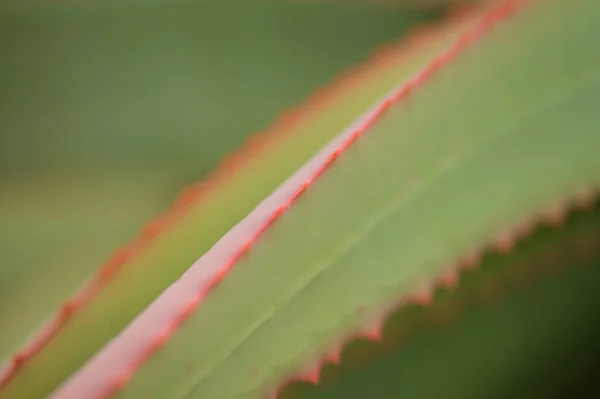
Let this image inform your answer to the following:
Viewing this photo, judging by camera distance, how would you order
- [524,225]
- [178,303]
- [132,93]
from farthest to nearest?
[132,93] < [524,225] < [178,303]

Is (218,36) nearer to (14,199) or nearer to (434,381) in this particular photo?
(14,199)

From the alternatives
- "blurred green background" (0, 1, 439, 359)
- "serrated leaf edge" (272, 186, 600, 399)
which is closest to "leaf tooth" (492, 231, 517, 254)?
"serrated leaf edge" (272, 186, 600, 399)

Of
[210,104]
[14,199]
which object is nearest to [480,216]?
[210,104]

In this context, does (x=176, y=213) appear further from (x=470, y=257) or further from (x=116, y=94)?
(x=116, y=94)

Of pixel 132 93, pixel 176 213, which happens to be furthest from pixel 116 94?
pixel 176 213

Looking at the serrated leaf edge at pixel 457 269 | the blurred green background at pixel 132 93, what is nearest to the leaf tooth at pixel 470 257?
the serrated leaf edge at pixel 457 269

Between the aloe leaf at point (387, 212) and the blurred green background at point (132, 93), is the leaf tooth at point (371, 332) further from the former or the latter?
the blurred green background at point (132, 93)

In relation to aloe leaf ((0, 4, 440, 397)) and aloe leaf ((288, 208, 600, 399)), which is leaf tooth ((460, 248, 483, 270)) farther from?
aloe leaf ((0, 4, 440, 397))
